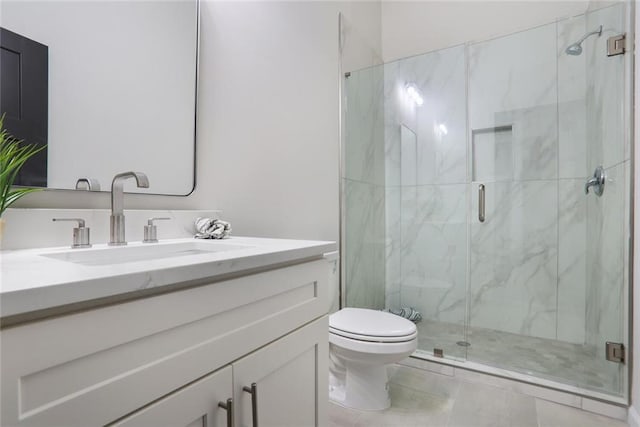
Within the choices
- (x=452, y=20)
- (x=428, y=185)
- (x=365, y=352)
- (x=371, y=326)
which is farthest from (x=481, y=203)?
(x=452, y=20)

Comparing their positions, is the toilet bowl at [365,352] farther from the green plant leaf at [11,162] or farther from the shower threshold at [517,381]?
the green plant leaf at [11,162]

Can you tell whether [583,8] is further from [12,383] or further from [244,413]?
[12,383]

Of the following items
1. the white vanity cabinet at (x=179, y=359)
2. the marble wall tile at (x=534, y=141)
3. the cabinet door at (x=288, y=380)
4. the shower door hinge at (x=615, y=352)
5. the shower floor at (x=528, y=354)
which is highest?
the marble wall tile at (x=534, y=141)

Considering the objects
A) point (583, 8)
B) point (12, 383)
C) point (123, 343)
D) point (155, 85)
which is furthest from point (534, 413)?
point (583, 8)

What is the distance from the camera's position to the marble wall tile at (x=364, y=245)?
2258 millimetres

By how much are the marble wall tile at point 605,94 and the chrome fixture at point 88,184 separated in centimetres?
212

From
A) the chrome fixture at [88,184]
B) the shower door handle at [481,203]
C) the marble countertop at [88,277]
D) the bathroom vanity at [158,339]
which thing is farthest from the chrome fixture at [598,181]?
the chrome fixture at [88,184]

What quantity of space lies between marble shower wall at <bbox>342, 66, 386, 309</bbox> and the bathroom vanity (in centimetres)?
134

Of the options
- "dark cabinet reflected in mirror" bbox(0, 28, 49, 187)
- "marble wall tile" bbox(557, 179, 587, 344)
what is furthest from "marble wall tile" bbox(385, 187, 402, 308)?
"dark cabinet reflected in mirror" bbox(0, 28, 49, 187)

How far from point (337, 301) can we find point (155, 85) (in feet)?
5.02

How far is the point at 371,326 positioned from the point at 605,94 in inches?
67.4

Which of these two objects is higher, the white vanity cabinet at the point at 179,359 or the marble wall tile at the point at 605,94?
the marble wall tile at the point at 605,94

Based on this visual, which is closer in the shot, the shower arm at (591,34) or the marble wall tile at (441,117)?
the shower arm at (591,34)

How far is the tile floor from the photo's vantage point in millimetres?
1502
